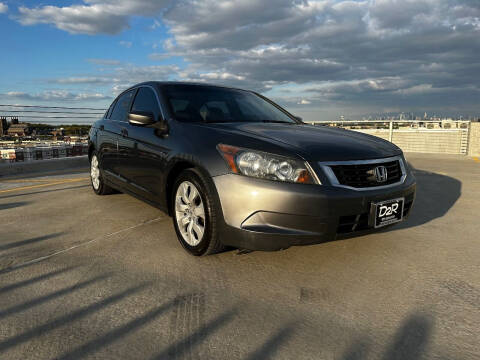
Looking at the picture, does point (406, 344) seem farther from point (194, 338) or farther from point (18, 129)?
point (18, 129)

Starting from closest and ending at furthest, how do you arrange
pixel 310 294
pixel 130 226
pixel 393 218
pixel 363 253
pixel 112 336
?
1. pixel 112 336
2. pixel 310 294
3. pixel 393 218
4. pixel 363 253
5. pixel 130 226

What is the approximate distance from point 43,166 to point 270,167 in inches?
318

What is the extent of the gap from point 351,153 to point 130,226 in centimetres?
240

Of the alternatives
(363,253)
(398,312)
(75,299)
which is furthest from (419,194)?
(75,299)

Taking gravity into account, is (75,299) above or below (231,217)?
below

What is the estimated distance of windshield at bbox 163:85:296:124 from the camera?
350cm

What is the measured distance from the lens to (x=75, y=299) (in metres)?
2.24

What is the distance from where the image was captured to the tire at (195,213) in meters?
2.68

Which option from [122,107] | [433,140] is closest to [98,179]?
[122,107]

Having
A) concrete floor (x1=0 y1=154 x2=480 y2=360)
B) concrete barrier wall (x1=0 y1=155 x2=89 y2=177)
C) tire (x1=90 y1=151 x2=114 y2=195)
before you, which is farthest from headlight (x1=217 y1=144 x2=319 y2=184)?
concrete barrier wall (x1=0 y1=155 x2=89 y2=177)

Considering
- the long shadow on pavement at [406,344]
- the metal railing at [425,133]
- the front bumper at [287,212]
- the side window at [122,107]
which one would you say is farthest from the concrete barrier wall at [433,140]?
the long shadow on pavement at [406,344]

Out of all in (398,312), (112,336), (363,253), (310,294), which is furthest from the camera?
(363,253)

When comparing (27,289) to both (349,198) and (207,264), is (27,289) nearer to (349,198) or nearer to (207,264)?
(207,264)

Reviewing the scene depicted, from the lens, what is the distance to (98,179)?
5.28 metres
